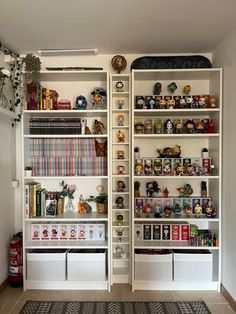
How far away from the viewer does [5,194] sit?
8.25 feet

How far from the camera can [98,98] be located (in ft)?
8.23

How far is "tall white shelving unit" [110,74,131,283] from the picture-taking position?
8.39 feet

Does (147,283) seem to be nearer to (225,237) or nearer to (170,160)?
(225,237)

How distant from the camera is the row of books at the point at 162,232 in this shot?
8.25ft

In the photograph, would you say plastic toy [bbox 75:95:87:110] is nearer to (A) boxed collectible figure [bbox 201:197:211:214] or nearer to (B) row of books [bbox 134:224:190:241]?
(B) row of books [bbox 134:224:190:241]

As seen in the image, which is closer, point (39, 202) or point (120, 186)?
point (39, 202)

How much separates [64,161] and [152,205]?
97 centimetres

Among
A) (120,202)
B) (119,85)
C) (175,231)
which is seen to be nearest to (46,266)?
(120,202)

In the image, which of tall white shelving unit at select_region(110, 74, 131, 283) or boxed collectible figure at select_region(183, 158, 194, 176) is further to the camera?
tall white shelving unit at select_region(110, 74, 131, 283)

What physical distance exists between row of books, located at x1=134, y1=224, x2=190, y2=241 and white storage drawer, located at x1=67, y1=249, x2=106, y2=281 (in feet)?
1.32

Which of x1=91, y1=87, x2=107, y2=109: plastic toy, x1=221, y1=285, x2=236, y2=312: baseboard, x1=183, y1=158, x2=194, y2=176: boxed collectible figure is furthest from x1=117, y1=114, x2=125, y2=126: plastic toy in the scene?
x1=221, y1=285, x2=236, y2=312: baseboard

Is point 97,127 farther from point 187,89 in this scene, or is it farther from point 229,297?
point 229,297

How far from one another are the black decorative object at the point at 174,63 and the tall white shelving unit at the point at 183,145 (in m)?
0.08

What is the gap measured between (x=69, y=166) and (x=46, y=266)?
0.97 metres
